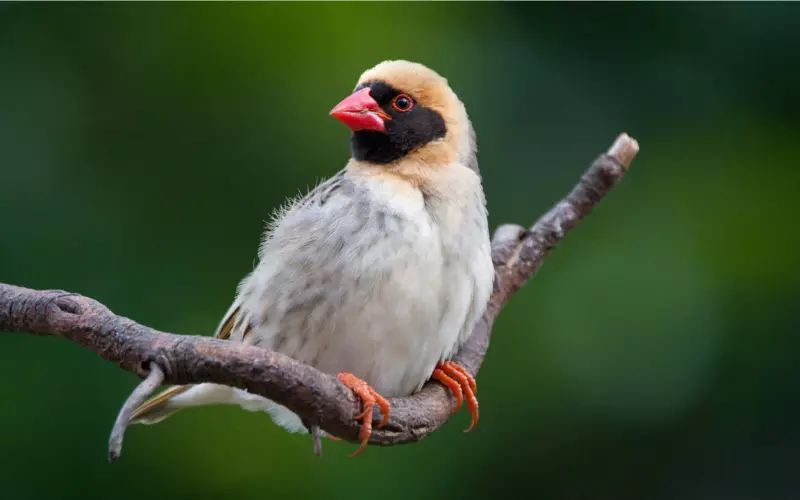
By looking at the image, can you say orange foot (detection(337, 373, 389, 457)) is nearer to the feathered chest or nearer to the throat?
the feathered chest

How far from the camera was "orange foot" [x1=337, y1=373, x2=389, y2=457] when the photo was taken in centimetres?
222

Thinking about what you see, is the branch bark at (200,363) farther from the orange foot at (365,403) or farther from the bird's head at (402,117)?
the bird's head at (402,117)

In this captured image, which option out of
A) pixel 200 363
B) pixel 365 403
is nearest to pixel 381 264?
pixel 365 403

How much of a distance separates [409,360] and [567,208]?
92 cm

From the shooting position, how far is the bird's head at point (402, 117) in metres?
2.71

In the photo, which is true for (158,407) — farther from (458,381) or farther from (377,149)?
(377,149)

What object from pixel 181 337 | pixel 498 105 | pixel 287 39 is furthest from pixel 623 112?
pixel 181 337

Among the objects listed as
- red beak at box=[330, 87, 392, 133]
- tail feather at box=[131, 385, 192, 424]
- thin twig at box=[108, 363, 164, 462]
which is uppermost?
red beak at box=[330, 87, 392, 133]

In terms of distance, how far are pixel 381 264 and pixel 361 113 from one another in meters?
0.48

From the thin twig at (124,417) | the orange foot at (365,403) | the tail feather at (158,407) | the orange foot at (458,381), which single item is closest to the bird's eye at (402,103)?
the orange foot at (458,381)

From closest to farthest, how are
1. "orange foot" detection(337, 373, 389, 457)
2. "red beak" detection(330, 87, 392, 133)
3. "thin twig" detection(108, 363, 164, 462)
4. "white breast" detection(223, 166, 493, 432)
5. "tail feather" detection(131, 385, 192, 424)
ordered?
"thin twig" detection(108, 363, 164, 462), "orange foot" detection(337, 373, 389, 457), "white breast" detection(223, 166, 493, 432), "red beak" detection(330, 87, 392, 133), "tail feather" detection(131, 385, 192, 424)

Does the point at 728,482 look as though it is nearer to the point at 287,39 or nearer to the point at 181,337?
the point at 287,39

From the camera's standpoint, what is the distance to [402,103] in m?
2.76

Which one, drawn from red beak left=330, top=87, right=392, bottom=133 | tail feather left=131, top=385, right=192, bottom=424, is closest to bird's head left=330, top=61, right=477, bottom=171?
red beak left=330, top=87, right=392, bottom=133
